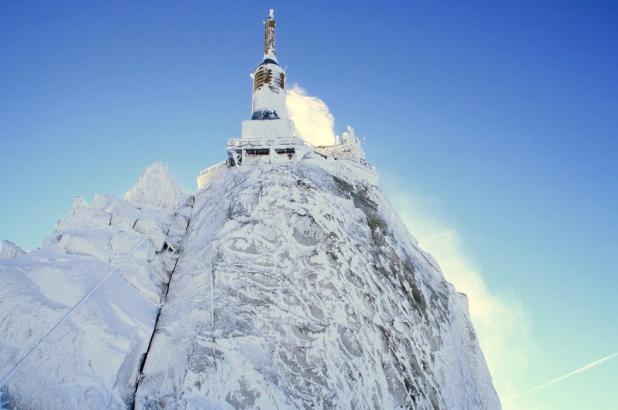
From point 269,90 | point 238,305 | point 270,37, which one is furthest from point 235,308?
point 270,37

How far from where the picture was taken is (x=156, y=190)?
4072 centimetres

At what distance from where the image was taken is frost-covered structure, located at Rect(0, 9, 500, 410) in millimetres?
22391

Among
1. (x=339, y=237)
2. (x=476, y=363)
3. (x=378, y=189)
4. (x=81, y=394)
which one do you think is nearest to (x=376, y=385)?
(x=339, y=237)

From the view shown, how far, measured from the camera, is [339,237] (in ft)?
117

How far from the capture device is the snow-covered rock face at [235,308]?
2231 centimetres

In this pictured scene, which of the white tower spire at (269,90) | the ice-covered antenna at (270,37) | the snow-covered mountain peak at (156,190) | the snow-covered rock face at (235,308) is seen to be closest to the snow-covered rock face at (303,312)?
the snow-covered rock face at (235,308)

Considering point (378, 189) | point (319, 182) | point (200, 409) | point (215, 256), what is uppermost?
point (378, 189)

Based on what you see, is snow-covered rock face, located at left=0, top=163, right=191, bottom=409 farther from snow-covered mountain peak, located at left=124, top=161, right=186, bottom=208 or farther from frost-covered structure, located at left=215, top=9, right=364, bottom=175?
frost-covered structure, located at left=215, top=9, right=364, bottom=175

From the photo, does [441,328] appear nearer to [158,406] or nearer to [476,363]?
[476,363]

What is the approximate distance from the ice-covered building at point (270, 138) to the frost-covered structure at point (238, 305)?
306 millimetres

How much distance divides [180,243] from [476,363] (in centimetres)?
3071

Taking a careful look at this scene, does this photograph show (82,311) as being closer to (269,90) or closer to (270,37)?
(269,90)

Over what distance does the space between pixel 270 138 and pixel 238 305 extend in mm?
21479

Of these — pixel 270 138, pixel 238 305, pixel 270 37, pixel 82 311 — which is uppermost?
pixel 270 37
